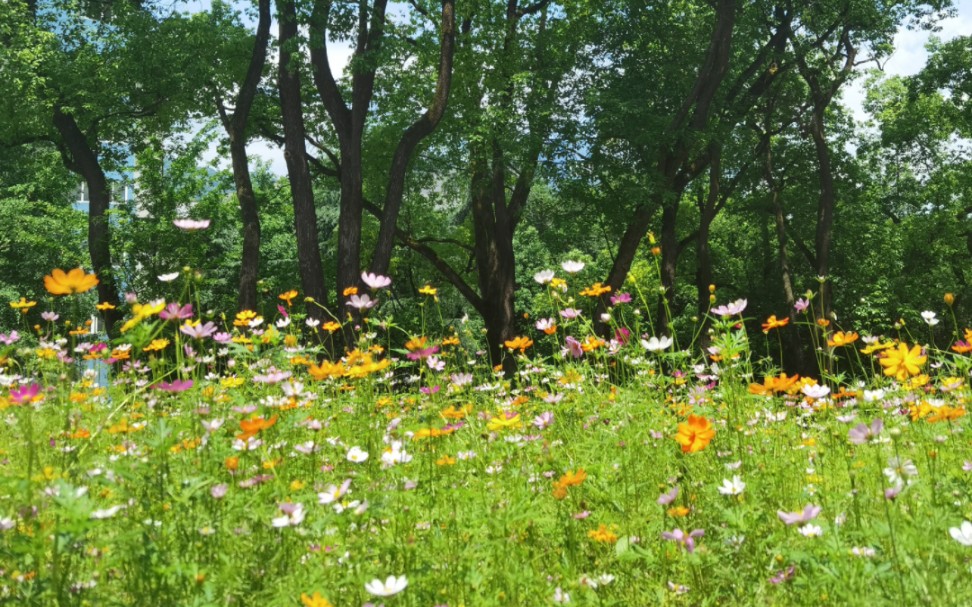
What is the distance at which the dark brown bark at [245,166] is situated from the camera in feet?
38.1

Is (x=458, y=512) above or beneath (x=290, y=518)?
beneath

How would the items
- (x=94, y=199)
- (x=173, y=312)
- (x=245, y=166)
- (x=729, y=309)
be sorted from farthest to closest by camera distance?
(x=94, y=199) < (x=245, y=166) < (x=729, y=309) < (x=173, y=312)

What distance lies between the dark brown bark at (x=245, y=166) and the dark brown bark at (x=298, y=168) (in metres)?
0.89

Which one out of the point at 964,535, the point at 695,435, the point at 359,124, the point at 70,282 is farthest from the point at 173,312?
the point at 359,124

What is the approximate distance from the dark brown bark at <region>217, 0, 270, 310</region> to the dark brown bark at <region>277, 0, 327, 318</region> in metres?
0.89

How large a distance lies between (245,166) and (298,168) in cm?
181

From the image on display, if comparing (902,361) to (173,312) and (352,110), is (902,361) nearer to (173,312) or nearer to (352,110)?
(173,312)

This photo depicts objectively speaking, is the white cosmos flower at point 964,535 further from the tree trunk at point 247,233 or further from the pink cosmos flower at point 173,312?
the tree trunk at point 247,233

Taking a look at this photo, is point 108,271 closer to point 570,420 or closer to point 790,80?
point 570,420

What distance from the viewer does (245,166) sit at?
12.4 metres

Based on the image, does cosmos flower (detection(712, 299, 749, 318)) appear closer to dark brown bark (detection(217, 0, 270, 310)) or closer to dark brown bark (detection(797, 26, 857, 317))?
dark brown bark (detection(217, 0, 270, 310))

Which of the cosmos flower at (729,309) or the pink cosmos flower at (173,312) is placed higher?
the pink cosmos flower at (173,312)

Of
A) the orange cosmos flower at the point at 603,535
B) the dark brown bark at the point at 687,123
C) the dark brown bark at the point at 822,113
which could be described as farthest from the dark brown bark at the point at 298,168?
the dark brown bark at the point at 822,113

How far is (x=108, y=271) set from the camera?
567 inches
